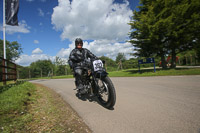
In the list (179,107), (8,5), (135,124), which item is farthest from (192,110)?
(8,5)

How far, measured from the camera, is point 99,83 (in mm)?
2742

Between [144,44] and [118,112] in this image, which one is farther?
[144,44]

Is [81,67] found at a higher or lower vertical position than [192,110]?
higher

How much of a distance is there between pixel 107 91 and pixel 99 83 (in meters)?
0.36

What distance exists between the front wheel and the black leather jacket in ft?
3.60

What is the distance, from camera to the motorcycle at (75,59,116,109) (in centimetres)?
238

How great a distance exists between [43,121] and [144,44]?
1320 centimetres

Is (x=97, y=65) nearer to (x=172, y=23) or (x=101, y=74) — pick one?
(x=101, y=74)

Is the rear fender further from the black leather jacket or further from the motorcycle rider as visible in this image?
the black leather jacket

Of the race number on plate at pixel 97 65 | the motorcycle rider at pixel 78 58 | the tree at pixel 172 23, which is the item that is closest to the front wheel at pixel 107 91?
the race number on plate at pixel 97 65

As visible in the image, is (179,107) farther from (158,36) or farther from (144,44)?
(144,44)

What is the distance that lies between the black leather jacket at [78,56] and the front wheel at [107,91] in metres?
1.10

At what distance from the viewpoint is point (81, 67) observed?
3.30m

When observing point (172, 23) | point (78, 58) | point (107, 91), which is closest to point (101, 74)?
point (107, 91)
